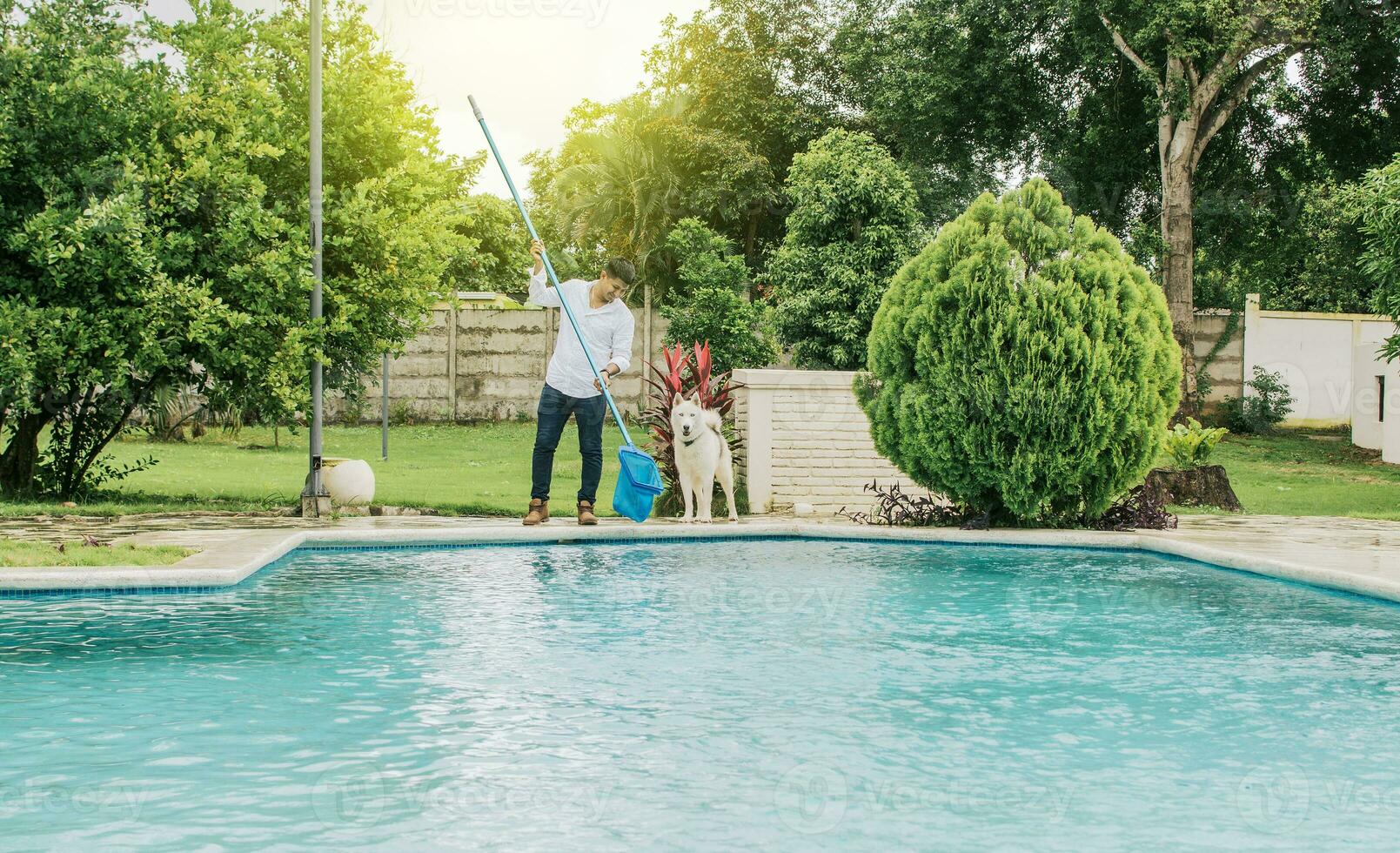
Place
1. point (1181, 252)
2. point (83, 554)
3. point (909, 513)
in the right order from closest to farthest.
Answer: point (83, 554) < point (909, 513) < point (1181, 252)

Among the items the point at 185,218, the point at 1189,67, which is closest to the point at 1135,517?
the point at 185,218

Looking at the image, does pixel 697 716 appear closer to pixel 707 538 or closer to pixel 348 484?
pixel 707 538

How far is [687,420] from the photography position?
1030 cm

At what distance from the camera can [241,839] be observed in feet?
11.3

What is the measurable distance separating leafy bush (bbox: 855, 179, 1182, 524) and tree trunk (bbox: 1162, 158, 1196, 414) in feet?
42.8

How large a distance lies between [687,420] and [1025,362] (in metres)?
2.61

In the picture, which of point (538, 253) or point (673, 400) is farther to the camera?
point (673, 400)

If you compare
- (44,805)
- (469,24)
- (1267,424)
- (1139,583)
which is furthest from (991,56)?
(44,805)

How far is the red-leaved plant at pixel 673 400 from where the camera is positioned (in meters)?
11.7

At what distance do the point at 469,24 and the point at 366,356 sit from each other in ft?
10.9

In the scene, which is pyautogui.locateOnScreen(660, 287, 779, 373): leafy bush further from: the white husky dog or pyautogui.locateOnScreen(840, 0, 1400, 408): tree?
the white husky dog

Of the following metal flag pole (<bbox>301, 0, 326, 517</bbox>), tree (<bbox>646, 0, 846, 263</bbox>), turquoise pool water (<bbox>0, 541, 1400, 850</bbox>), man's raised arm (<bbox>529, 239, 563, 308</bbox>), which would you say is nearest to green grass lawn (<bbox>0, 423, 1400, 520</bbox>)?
metal flag pole (<bbox>301, 0, 326, 517</bbox>)

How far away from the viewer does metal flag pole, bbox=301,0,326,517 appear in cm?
1063

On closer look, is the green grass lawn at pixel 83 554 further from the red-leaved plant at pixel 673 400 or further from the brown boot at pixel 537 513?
the red-leaved plant at pixel 673 400
